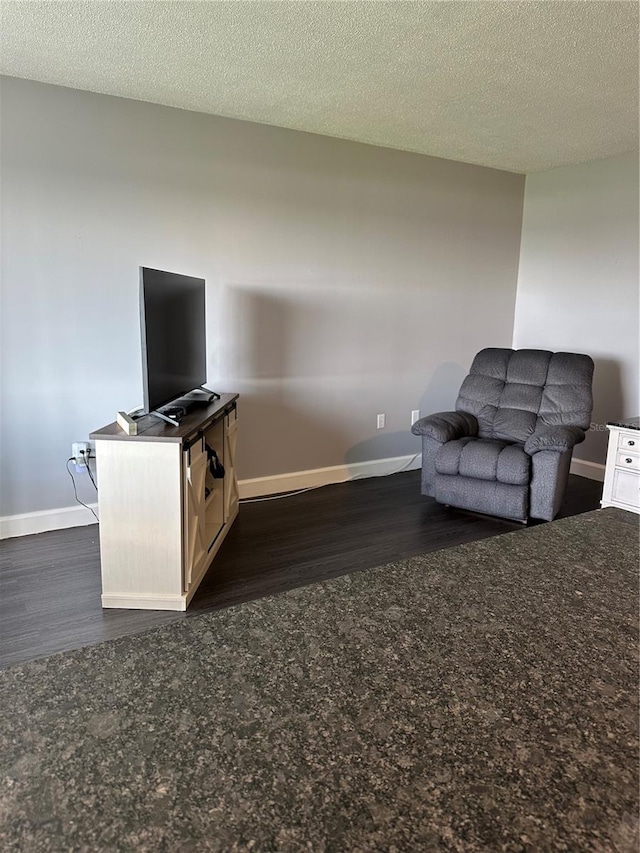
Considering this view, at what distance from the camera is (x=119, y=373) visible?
341 cm

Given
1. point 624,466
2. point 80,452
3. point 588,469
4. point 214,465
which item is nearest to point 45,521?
point 80,452

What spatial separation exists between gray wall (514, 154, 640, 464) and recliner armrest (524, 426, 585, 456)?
43.6 inches

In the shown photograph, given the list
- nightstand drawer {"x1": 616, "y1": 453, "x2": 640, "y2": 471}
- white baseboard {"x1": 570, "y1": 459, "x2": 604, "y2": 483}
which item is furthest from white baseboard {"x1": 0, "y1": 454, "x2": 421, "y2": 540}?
nightstand drawer {"x1": 616, "y1": 453, "x2": 640, "y2": 471}

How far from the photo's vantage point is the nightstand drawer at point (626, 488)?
346 centimetres

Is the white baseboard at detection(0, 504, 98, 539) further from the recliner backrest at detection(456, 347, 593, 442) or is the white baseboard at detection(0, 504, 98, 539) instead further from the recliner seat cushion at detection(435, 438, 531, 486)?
the recliner backrest at detection(456, 347, 593, 442)

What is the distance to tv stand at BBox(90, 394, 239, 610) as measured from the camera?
242 cm

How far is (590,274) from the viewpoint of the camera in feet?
14.9

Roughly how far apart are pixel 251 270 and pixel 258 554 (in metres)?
1.82

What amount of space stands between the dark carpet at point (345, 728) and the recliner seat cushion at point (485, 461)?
8.86 feet

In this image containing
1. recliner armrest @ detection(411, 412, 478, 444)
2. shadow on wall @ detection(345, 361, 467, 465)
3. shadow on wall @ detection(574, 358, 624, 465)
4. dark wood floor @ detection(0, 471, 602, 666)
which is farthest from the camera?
shadow on wall @ detection(345, 361, 467, 465)

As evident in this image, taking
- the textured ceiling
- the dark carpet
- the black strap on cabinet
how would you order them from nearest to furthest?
the dark carpet, the textured ceiling, the black strap on cabinet

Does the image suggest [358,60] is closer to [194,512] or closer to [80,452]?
[194,512]

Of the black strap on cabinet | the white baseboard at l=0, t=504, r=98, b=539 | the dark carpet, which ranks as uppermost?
the dark carpet

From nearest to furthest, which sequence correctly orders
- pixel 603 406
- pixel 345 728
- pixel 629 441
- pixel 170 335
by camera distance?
pixel 345 728
pixel 170 335
pixel 629 441
pixel 603 406
